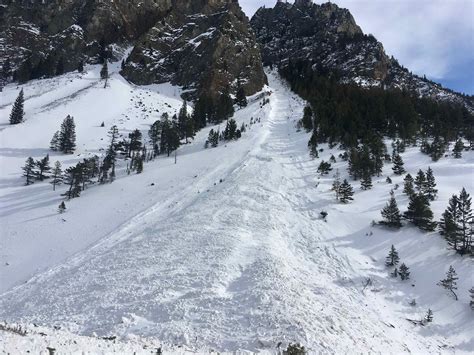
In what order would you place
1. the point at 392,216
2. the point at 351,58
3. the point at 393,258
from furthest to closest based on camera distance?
the point at 351,58 < the point at 392,216 < the point at 393,258

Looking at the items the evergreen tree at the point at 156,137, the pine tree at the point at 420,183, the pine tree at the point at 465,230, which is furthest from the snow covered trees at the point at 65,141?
the pine tree at the point at 465,230

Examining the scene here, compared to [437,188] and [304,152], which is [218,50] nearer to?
[304,152]

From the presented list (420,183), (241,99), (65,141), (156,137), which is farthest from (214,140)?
(241,99)

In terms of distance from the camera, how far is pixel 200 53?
134000 millimetres

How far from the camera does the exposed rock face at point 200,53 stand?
12681cm

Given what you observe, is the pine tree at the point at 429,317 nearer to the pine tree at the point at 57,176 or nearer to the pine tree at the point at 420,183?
the pine tree at the point at 420,183

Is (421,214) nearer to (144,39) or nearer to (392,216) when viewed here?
(392,216)

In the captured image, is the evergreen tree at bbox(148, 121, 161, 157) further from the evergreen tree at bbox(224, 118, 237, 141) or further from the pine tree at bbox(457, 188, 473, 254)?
the pine tree at bbox(457, 188, 473, 254)

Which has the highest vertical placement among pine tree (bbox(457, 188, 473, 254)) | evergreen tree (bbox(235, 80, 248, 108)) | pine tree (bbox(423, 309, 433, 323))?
evergreen tree (bbox(235, 80, 248, 108))

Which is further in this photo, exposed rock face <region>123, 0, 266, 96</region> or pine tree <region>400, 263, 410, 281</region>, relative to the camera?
exposed rock face <region>123, 0, 266, 96</region>

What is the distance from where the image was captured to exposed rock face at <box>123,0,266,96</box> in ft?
416

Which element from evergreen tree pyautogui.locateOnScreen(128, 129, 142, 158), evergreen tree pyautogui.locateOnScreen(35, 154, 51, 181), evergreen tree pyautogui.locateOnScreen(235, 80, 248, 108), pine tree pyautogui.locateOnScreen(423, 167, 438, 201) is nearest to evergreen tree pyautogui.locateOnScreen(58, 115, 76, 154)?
evergreen tree pyautogui.locateOnScreen(128, 129, 142, 158)

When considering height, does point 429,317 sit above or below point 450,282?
below

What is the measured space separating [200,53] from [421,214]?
361 ft
